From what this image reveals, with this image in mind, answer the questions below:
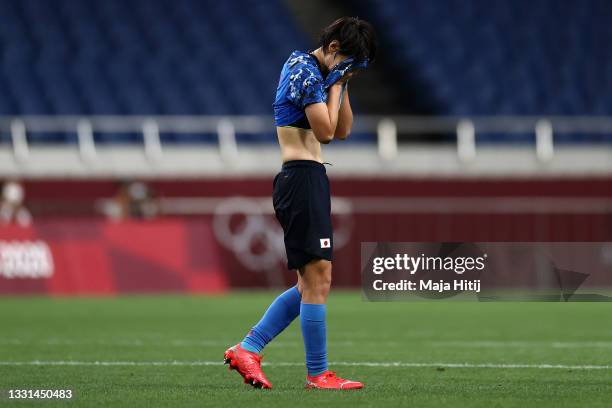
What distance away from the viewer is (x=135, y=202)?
67.6 feet

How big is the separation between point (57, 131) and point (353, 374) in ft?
48.7

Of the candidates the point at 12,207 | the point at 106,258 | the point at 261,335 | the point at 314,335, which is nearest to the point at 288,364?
the point at 261,335

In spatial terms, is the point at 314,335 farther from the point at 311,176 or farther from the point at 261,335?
the point at 311,176

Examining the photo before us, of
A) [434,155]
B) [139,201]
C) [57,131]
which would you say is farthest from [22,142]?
[434,155]

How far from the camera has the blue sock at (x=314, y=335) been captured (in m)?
7.38

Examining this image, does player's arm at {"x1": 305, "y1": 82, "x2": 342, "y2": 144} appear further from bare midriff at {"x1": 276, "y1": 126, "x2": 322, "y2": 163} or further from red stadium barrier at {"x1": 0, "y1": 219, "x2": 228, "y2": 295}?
red stadium barrier at {"x1": 0, "y1": 219, "x2": 228, "y2": 295}

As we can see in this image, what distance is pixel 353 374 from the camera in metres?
8.40

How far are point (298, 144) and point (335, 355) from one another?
2.84 meters

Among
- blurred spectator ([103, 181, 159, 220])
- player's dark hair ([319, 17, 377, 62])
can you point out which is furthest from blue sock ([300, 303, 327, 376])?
blurred spectator ([103, 181, 159, 220])

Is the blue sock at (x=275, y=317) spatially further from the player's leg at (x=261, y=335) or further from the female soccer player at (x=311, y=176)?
the female soccer player at (x=311, y=176)

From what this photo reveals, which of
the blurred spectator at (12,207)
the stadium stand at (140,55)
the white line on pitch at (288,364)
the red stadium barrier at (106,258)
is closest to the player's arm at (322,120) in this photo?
the white line on pitch at (288,364)

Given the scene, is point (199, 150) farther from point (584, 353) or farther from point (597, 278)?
point (597, 278)

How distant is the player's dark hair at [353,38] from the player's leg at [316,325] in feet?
3.91

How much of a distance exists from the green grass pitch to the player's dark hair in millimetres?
1904
